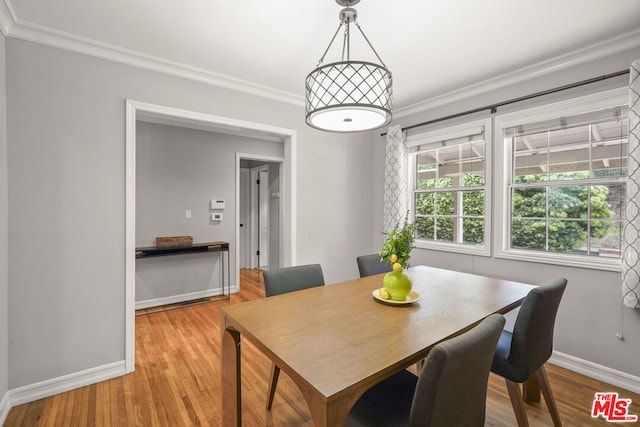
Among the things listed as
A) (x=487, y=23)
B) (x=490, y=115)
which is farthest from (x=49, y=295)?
(x=490, y=115)

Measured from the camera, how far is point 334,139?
3.63 m

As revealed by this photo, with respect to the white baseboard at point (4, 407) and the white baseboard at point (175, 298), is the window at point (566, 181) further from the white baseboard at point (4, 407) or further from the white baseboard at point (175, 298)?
the white baseboard at point (4, 407)

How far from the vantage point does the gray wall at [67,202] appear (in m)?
2.00

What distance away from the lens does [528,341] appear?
1492mm

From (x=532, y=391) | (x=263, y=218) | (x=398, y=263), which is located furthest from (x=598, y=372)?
(x=263, y=218)

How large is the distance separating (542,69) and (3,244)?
161 inches

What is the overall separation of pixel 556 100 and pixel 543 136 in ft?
1.00

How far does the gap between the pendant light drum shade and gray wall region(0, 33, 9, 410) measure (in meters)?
1.94

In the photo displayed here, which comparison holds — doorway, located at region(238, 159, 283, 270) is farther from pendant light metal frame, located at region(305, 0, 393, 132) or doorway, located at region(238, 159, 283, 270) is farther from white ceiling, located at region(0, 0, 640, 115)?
pendant light metal frame, located at region(305, 0, 393, 132)

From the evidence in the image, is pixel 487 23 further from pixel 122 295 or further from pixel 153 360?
pixel 153 360

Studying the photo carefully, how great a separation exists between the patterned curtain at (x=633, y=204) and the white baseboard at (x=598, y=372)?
0.56 meters

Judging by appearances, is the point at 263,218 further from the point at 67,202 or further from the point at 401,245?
the point at 401,245

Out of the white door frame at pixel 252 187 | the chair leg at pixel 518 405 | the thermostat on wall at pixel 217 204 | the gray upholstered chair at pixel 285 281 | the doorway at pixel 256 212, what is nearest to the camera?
the chair leg at pixel 518 405

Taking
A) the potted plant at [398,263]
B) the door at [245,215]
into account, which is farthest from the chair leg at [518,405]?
the door at [245,215]
